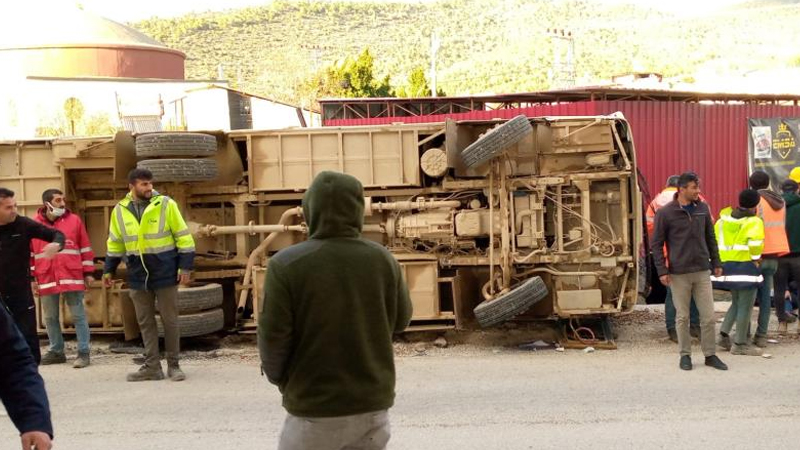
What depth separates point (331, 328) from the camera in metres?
3.17

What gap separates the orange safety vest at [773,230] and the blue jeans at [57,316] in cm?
700

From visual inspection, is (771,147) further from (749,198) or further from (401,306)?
(401,306)

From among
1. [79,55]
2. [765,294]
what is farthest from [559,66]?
[765,294]

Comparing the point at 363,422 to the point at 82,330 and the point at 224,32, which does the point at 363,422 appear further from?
the point at 224,32

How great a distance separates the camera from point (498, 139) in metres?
8.55

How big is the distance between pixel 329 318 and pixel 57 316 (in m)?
6.26

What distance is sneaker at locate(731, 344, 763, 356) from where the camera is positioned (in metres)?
8.33

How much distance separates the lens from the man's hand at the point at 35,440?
9.07 feet

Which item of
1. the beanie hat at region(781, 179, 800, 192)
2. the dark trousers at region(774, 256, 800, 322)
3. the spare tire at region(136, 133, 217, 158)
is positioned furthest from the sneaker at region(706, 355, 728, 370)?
the spare tire at region(136, 133, 217, 158)

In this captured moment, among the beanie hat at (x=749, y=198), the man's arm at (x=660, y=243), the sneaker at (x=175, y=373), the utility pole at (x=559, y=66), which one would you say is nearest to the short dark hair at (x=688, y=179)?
the man's arm at (x=660, y=243)

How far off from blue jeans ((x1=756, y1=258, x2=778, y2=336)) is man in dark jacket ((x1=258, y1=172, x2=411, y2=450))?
657 cm

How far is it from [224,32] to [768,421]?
78.6 m

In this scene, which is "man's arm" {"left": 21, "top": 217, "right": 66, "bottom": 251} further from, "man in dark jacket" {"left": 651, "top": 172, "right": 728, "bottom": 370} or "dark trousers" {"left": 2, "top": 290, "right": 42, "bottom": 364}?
"man in dark jacket" {"left": 651, "top": 172, "right": 728, "bottom": 370}

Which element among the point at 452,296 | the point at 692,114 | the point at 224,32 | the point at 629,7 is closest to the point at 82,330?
the point at 452,296
